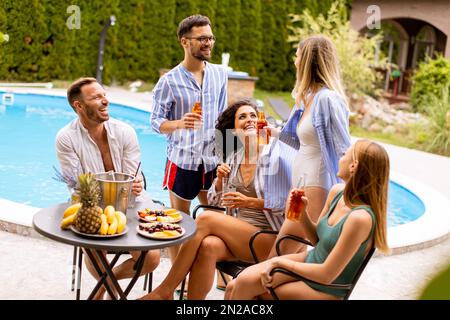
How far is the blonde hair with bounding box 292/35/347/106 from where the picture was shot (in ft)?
10.5

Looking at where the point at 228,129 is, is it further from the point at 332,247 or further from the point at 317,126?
the point at 332,247

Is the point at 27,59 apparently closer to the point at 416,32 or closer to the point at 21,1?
the point at 21,1

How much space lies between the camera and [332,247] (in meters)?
2.66

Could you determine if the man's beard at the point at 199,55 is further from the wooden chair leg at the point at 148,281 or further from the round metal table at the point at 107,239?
the wooden chair leg at the point at 148,281

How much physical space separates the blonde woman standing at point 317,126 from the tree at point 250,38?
14.8 m

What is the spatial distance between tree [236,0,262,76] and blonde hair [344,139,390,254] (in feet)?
51.3

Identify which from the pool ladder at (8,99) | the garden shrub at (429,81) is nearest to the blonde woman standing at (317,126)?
the garden shrub at (429,81)

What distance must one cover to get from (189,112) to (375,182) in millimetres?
1585

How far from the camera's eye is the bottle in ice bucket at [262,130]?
3.40 m

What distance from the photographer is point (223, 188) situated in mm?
3459

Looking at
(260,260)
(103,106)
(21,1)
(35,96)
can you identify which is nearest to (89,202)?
(103,106)

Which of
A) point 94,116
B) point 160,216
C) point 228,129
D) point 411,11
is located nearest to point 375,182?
point 160,216

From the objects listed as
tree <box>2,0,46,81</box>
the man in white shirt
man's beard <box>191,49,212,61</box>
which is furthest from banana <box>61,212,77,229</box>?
tree <box>2,0,46,81</box>

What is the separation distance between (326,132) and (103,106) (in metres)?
1.18
